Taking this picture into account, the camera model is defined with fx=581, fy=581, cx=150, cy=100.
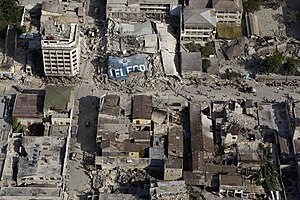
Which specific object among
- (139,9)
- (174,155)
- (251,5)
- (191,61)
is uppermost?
(251,5)

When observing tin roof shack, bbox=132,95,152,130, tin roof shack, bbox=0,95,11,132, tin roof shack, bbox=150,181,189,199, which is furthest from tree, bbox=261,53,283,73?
tin roof shack, bbox=0,95,11,132

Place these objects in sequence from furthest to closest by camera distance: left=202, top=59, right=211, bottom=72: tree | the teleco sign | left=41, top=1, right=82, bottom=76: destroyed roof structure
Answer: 1. left=202, top=59, right=211, bottom=72: tree
2. the teleco sign
3. left=41, top=1, right=82, bottom=76: destroyed roof structure

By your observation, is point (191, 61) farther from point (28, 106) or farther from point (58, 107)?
point (28, 106)

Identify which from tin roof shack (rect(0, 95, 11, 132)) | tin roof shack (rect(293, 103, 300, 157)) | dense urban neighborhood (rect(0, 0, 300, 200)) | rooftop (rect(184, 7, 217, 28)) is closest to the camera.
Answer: dense urban neighborhood (rect(0, 0, 300, 200))

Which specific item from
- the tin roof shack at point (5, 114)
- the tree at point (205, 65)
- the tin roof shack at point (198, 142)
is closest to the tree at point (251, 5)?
the tree at point (205, 65)

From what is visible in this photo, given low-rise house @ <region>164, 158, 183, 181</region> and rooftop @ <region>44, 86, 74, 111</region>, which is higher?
rooftop @ <region>44, 86, 74, 111</region>

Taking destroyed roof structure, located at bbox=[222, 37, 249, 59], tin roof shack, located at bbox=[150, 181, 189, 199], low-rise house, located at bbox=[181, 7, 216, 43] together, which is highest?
low-rise house, located at bbox=[181, 7, 216, 43]

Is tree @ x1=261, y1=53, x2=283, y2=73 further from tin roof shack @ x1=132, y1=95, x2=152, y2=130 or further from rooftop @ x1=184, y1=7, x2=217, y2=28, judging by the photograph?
tin roof shack @ x1=132, y1=95, x2=152, y2=130

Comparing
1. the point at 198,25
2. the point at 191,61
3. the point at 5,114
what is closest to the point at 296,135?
the point at 191,61
